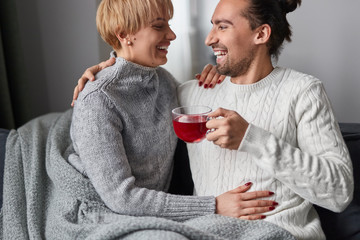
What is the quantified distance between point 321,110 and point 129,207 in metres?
0.72

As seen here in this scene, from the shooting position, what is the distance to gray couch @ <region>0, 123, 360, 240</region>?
1664mm

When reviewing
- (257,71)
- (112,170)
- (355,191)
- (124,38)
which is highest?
(124,38)

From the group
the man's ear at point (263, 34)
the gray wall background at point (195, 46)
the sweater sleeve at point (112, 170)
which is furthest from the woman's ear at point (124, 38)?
the gray wall background at point (195, 46)

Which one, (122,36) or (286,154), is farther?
(122,36)

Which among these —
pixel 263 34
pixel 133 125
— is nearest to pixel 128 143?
pixel 133 125

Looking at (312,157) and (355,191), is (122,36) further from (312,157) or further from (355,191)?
(355,191)

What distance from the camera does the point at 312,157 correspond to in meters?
1.44

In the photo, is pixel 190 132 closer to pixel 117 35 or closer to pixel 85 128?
pixel 85 128

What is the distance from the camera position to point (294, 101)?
1549 millimetres

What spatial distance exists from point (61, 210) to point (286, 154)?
2.60 feet

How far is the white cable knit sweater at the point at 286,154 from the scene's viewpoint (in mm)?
1427

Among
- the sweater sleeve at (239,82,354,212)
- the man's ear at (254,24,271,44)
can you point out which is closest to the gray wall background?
the man's ear at (254,24,271,44)

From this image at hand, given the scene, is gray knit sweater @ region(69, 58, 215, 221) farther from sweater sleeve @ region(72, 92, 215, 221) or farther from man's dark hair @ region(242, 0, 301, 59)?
man's dark hair @ region(242, 0, 301, 59)

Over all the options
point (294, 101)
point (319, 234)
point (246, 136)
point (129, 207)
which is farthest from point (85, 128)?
point (319, 234)
